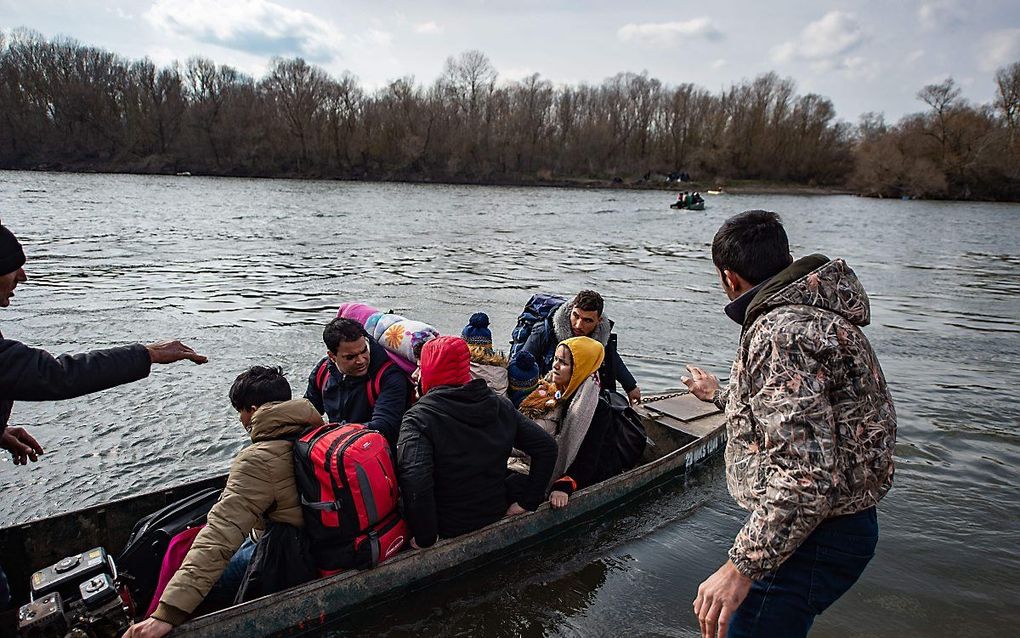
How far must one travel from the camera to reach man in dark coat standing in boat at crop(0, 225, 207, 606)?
Answer: 281 cm

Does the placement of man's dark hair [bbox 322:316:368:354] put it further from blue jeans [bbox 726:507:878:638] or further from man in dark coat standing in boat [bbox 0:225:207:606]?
blue jeans [bbox 726:507:878:638]

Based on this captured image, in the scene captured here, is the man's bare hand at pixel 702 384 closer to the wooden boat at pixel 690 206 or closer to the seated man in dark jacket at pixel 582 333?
the seated man in dark jacket at pixel 582 333

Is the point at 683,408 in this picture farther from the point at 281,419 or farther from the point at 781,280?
the point at 781,280

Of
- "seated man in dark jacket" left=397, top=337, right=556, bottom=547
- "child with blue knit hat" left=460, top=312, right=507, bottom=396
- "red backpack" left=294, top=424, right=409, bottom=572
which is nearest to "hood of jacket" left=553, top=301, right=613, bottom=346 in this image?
"child with blue knit hat" left=460, top=312, right=507, bottom=396

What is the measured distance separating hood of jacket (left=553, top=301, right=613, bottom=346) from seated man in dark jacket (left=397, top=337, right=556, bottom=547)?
203 centimetres

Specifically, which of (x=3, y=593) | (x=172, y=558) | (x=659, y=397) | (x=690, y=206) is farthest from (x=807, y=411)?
(x=690, y=206)

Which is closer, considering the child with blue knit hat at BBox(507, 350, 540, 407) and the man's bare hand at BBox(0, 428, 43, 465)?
the man's bare hand at BBox(0, 428, 43, 465)

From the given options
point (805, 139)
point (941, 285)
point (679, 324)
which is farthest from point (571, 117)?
point (679, 324)

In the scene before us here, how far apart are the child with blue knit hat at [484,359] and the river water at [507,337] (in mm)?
1361

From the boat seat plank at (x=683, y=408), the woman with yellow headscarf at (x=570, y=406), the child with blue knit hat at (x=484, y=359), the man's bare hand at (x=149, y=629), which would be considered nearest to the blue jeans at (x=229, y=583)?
A: the man's bare hand at (x=149, y=629)

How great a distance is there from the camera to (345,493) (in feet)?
11.2

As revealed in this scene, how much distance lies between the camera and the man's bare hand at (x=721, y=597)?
7.09 feet

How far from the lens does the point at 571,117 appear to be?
3184 inches

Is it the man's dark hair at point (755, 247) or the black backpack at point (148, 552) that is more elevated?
the man's dark hair at point (755, 247)
